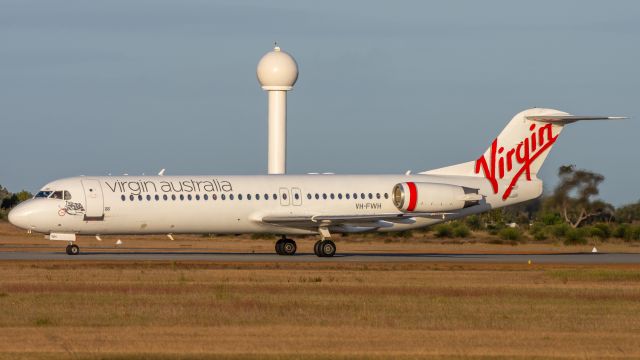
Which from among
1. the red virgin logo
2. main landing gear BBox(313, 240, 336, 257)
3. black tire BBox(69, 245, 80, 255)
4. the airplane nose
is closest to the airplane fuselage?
the airplane nose

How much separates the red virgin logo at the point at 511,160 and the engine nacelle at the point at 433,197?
2557 millimetres

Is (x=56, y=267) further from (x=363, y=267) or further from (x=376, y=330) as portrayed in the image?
(x=376, y=330)

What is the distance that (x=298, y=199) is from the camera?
48625mm

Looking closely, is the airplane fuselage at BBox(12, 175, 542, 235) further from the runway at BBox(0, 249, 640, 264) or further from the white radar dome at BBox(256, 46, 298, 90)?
the white radar dome at BBox(256, 46, 298, 90)

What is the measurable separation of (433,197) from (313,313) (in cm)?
2443

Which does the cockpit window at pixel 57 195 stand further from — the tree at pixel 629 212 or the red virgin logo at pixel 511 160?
the tree at pixel 629 212

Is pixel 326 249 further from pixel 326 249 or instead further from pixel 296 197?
pixel 296 197

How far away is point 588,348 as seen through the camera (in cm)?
1906

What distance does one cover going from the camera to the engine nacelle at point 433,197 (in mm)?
48156

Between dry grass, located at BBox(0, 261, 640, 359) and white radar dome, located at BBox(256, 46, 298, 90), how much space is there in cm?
3793

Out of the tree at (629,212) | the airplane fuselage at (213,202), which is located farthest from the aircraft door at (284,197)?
the tree at (629,212)

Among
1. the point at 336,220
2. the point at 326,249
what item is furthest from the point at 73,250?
the point at 336,220

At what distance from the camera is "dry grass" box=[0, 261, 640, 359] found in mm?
18828

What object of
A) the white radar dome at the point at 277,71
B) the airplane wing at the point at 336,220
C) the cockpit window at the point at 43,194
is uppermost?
the white radar dome at the point at 277,71
